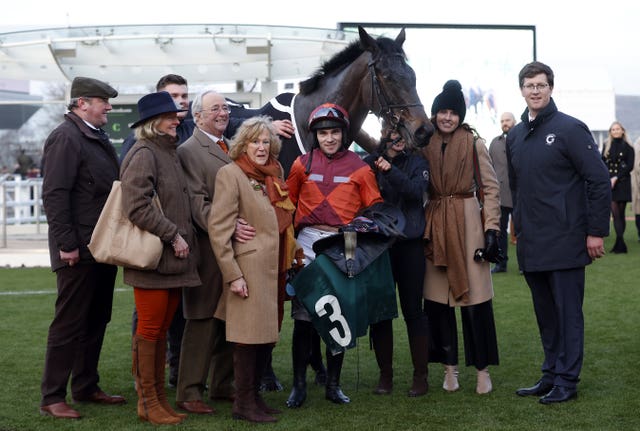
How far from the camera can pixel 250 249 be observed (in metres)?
4.81

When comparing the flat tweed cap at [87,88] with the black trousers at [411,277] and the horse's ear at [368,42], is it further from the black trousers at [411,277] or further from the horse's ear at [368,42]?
the black trousers at [411,277]

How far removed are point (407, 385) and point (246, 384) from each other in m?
1.33

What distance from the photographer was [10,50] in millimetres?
14375

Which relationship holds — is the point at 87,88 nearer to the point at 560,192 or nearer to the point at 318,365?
the point at 318,365

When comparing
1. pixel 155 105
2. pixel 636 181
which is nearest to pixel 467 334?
pixel 155 105

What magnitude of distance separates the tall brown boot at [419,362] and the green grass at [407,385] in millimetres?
86

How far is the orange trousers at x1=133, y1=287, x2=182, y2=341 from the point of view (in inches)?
186

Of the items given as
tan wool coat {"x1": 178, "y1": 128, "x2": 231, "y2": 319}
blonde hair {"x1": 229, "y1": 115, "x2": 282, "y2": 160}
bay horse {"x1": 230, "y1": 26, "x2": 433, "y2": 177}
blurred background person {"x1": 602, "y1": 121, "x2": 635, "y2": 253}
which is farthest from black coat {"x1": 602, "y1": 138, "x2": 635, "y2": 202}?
tan wool coat {"x1": 178, "y1": 128, "x2": 231, "y2": 319}

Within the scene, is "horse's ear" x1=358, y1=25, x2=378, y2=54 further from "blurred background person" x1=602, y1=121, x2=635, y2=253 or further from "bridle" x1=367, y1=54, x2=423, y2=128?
"blurred background person" x1=602, y1=121, x2=635, y2=253

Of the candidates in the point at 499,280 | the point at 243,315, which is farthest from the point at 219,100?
the point at 499,280

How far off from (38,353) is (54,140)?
2.47 metres

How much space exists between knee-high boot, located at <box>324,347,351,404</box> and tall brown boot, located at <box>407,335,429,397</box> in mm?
439

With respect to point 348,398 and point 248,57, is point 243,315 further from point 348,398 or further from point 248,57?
point 248,57

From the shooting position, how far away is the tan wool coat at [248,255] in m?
4.76
